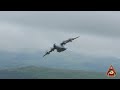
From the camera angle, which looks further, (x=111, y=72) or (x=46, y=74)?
(x=46, y=74)

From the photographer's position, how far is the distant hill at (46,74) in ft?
37.8

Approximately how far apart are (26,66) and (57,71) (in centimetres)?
108

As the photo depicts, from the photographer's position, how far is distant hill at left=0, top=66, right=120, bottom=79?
37.8ft

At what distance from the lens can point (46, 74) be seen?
1207cm
